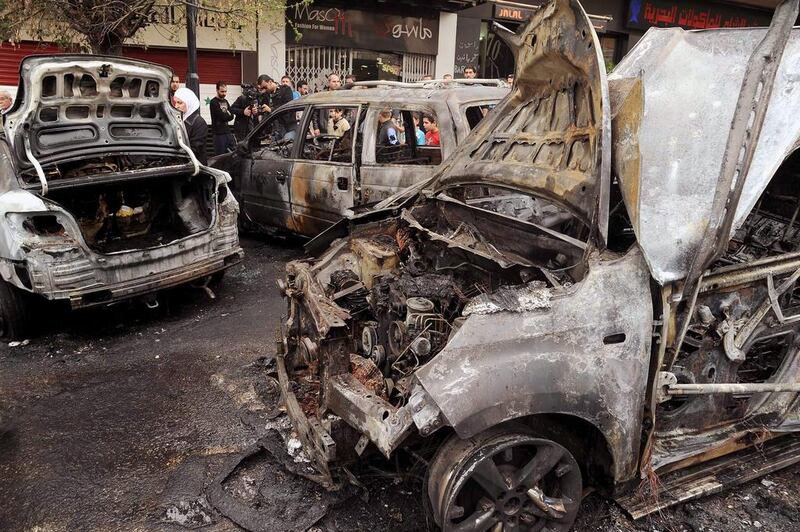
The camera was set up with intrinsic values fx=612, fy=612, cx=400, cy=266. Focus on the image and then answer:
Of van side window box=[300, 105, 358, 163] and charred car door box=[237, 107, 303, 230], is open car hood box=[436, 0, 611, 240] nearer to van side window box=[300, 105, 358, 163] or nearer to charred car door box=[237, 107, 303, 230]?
van side window box=[300, 105, 358, 163]

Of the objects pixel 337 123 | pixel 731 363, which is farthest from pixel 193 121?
pixel 731 363

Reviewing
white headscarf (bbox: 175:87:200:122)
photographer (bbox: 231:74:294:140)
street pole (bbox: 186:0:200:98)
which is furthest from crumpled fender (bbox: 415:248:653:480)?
photographer (bbox: 231:74:294:140)

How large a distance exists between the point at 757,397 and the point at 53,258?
4580 mm

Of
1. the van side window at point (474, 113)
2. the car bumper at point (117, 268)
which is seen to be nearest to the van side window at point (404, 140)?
the van side window at point (474, 113)

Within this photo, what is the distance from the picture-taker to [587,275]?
2.46m

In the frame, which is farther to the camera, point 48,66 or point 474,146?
point 48,66

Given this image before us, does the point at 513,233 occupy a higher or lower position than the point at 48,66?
lower

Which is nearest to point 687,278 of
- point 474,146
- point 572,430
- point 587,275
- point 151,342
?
point 587,275

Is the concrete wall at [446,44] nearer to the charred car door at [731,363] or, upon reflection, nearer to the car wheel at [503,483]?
the charred car door at [731,363]

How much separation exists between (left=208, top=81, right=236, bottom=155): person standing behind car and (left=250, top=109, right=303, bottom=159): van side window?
2237mm

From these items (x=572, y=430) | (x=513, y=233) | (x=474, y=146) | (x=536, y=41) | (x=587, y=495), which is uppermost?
(x=536, y=41)

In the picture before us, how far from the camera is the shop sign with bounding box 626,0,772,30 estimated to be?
58.9 ft

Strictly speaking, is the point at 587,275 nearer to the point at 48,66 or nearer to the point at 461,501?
the point at 461,501

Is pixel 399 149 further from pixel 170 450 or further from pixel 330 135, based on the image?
pixel 170 450
